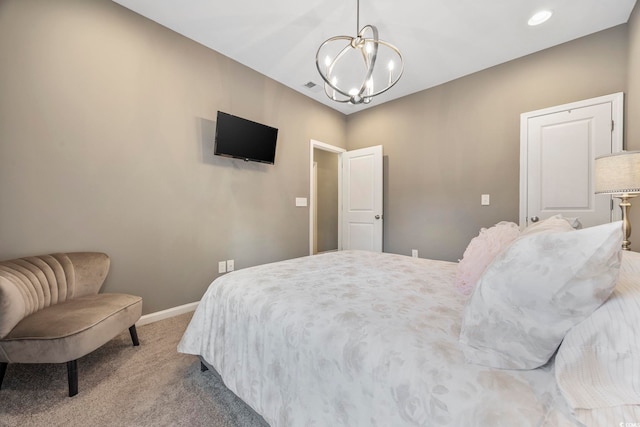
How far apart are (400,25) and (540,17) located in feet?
4.16

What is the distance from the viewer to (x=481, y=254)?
124 cm

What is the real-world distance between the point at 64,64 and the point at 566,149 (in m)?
4.66

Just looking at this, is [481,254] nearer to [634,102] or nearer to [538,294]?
[538,294]

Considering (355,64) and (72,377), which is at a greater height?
(355,64)

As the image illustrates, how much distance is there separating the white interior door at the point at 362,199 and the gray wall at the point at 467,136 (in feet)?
0.65

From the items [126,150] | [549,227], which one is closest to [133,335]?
[126,150]

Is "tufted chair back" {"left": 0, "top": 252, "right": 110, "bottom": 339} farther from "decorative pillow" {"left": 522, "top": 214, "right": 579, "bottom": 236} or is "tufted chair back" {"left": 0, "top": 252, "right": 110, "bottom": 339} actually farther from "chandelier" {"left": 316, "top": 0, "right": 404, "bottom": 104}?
"decorative pillow" {"left": 522, "top": 214, "right": 579, "bottom": 236}

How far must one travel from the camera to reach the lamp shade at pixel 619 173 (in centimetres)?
167

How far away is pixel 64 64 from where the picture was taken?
1.92 meters

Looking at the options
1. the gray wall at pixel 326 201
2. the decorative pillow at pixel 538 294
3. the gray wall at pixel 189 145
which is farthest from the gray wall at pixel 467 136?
the decorative pillow at pixel 538 294

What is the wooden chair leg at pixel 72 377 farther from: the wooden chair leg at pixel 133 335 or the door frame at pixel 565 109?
the door frame at pixel 565 109

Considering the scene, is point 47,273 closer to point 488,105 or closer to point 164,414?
point 164,414

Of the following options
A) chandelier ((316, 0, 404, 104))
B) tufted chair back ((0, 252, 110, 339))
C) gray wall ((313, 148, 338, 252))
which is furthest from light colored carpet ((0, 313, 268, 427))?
gray wall ((313, 148, 338, 252))

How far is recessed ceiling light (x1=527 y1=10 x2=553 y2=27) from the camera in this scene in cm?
221
